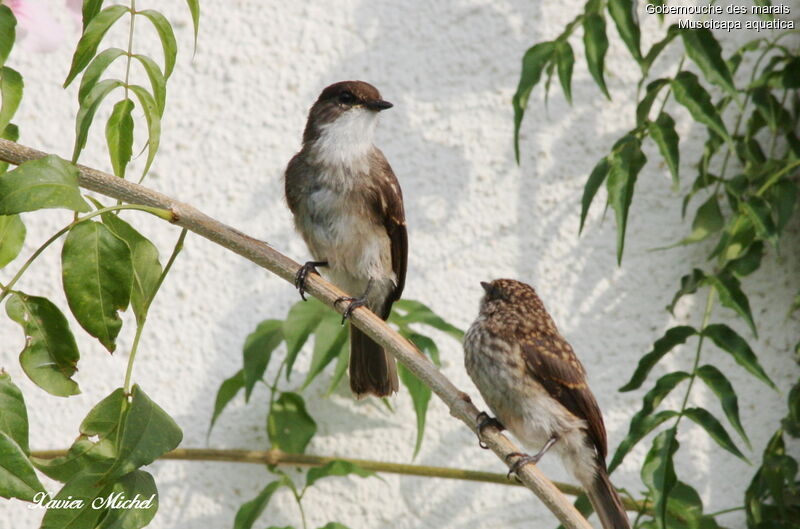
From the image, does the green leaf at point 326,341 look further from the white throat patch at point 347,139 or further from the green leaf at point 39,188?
the green leaf at point 39,188

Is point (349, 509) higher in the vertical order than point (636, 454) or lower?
lower

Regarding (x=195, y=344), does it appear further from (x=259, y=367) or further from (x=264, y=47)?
(x=264, y=47)

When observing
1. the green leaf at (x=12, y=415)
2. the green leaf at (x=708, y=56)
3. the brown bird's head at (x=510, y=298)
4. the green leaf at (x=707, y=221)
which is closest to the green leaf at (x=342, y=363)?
the brown bird's head at (x=510, y=298)

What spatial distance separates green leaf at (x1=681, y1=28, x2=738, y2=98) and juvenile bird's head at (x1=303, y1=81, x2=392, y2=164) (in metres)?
0.77

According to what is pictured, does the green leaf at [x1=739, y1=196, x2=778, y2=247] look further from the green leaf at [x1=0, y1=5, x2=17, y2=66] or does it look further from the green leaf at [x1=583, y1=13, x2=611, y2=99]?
the green leaf at [x1=0, y1=5, x2=17, y2=66]

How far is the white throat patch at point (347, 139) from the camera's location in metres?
2.76

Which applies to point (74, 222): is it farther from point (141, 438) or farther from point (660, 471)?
point (660, 471)

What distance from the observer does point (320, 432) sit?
10.4 feet

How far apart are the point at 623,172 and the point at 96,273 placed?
1.48 meters

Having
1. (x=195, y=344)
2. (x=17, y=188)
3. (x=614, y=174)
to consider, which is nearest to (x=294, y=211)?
(x=195, y=344)

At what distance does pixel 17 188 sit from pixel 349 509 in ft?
6.55

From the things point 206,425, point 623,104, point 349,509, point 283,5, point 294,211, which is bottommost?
point 349,509

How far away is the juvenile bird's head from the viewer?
2.77 m

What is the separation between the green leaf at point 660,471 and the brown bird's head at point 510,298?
0.49m
